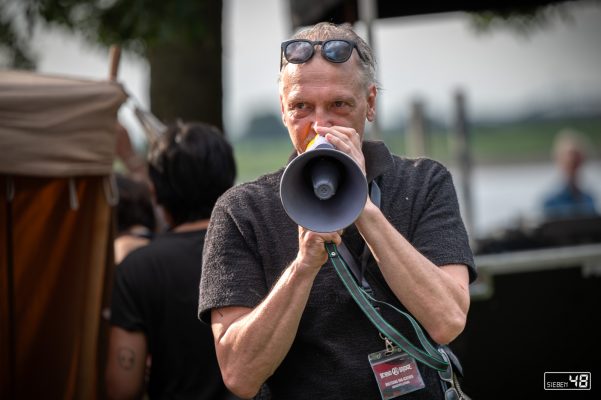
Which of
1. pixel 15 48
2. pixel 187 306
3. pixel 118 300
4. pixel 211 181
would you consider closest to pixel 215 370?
pixel 187 306

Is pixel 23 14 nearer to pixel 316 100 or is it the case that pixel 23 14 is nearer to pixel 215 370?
pixel 215 370

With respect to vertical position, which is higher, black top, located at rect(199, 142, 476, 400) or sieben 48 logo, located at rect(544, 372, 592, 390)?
black top, located at rect(199, 142, 476, 400)

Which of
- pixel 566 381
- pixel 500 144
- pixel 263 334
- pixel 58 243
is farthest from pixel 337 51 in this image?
pixel 500 144

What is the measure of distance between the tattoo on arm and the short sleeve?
3.39ft

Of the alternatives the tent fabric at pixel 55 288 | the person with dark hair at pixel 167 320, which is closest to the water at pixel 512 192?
the tent fabric at pixel 55 288

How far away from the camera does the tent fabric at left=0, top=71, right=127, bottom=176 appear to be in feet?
11.3

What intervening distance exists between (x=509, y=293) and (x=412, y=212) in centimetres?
377

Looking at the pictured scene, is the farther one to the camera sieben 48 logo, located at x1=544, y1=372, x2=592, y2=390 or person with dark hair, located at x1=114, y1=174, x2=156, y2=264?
person with dark hair, located at x1=114, y1=174, x2=156, y2=264

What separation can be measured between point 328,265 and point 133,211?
102 inches

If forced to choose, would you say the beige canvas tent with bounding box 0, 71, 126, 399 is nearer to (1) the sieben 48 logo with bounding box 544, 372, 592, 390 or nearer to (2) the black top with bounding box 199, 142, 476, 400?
(2) the black top with bounding box 199, 142, 476, 400

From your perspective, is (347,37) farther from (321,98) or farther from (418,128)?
(418,128)

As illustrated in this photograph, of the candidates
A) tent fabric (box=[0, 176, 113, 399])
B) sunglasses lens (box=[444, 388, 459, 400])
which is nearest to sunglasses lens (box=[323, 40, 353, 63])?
sunglasses lens (box=[444, 388, 459, 400])

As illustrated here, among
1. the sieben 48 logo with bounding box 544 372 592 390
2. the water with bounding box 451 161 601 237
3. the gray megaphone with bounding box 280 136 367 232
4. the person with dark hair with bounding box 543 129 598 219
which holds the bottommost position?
the water with bounding box 451 161 601 237

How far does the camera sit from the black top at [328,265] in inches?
89.1
